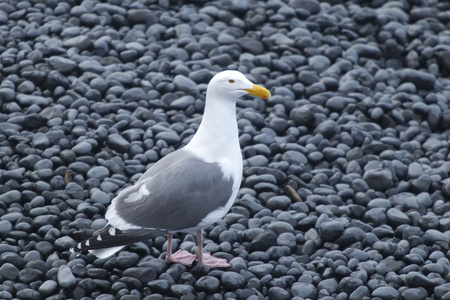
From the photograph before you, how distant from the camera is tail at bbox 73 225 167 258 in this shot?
15.5 ft

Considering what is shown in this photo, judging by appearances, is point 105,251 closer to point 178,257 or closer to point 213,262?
point 178,257

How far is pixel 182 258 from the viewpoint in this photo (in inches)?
206

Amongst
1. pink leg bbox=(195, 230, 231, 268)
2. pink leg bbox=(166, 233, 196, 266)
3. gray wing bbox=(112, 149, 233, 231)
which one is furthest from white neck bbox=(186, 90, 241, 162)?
pink leg bbox=(166, 233, 196, 266)

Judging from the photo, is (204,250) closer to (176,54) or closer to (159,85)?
(159,85)

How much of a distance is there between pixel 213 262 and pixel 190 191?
0.68m

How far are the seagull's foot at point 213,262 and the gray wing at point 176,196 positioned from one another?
0.41 m

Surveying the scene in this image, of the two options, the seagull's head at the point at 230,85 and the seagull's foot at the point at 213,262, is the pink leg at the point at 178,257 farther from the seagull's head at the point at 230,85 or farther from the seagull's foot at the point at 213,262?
the seagull's head at the point at 230,85

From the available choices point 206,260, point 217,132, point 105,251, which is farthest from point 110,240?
point 217,132

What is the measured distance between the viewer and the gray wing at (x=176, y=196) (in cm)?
488

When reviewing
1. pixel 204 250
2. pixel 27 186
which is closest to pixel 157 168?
pixel 204 250

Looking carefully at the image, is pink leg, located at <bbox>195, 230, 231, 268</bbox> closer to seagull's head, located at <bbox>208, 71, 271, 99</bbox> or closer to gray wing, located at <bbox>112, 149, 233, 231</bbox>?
gray wing, located at <bbox>112, 149, 233, 231</bbox>

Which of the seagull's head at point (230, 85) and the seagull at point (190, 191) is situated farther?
the seagull's head at point (230, 85)

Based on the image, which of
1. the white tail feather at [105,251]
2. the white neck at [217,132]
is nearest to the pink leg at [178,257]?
the white tail feather at [105,251]

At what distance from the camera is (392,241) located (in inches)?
220
